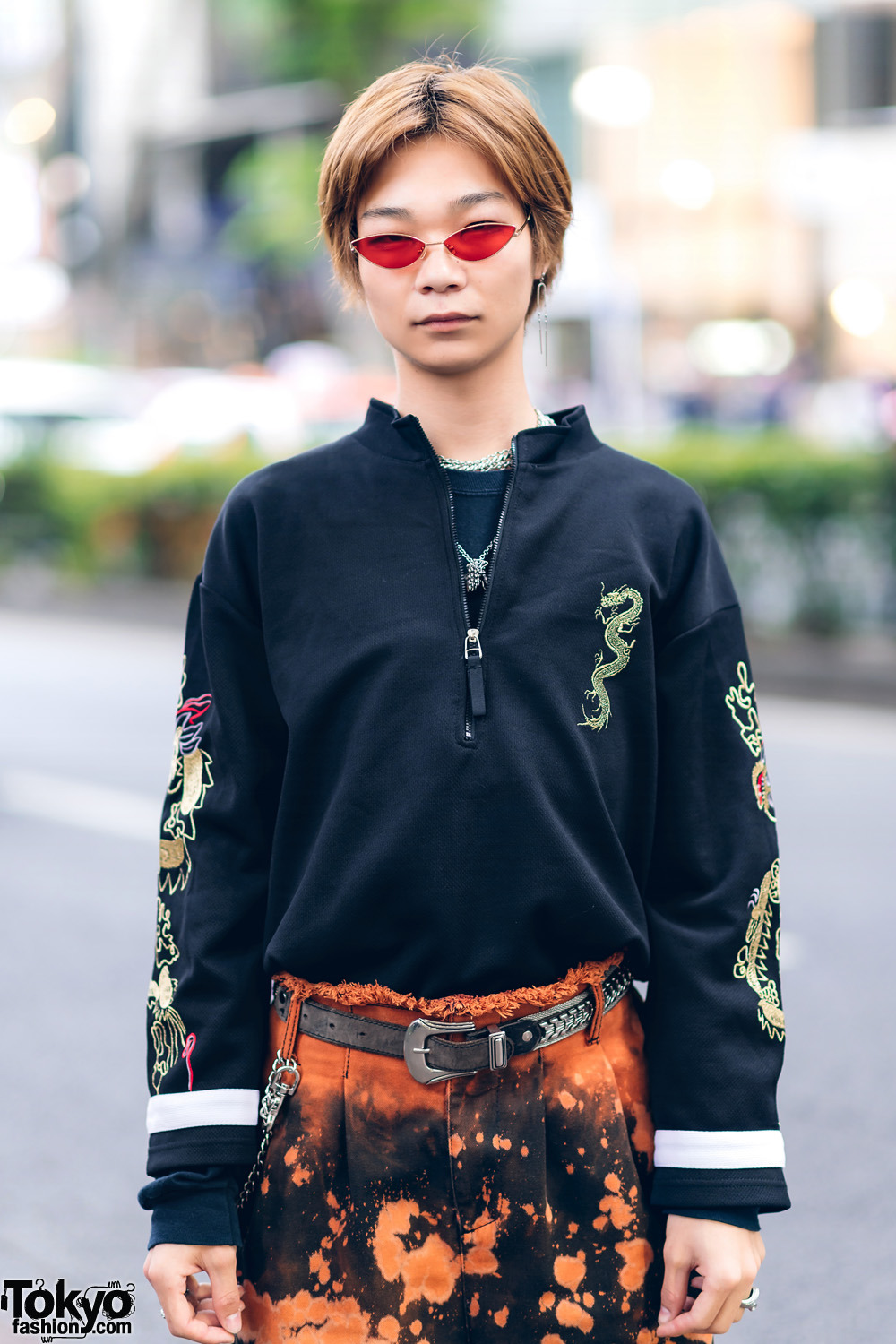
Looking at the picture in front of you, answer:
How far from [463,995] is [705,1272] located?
1.19 feet

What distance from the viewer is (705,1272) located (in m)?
1.49

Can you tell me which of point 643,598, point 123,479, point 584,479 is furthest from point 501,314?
point 123,479

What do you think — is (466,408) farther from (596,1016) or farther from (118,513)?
(118,513)

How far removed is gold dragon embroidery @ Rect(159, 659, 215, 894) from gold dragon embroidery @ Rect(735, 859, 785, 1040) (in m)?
0.59

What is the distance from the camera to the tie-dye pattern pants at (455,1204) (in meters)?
1.51

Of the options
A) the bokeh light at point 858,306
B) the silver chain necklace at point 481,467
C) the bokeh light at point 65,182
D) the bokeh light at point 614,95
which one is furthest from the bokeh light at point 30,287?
the silver chain necklace at point 481,467

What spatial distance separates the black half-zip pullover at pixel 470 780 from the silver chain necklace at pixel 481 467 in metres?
0.03

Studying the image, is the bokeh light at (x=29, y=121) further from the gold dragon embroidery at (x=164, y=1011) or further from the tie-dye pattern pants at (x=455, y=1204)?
the tie-dye pattern pants at (x=455, y=1204)

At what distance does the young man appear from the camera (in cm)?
150

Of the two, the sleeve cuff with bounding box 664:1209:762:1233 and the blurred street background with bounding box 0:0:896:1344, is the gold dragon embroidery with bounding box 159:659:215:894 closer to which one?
the sleeve cuff with bounding box 664:1209:762:1233

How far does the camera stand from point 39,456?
52.2 feet

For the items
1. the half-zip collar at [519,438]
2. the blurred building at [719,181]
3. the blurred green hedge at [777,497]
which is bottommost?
the half-zip collar at [519,438]

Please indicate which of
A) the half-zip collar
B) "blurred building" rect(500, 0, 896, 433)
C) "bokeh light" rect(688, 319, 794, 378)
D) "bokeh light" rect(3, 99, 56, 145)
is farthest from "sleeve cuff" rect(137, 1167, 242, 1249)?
"bokeh light" rect(3, 99, 56, 145)

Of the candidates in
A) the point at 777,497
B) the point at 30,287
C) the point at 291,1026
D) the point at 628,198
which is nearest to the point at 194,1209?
the point at 291,1026
